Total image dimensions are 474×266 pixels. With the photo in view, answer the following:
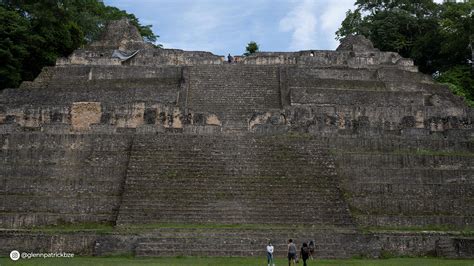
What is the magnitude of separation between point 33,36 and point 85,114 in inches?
483

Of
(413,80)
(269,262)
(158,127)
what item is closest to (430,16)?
(413,80)

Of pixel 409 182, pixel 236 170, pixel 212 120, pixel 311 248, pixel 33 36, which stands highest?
pixel 33 36

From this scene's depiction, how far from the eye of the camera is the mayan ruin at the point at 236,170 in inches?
649

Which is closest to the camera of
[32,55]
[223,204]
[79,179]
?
[223,204]

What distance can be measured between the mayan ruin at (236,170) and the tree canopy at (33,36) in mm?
5129

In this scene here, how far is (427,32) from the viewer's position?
143ft

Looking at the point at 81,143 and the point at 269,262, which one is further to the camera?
the point at 81,143

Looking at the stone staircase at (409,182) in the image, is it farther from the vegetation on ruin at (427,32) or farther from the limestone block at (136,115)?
the vegetation on ruin at (427,32)

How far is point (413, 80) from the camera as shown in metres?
31.1

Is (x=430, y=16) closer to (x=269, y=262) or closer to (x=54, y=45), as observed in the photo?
(x=54, y=45)

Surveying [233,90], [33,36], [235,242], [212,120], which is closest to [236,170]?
[235,242]

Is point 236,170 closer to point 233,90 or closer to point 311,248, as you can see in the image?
point 311,248

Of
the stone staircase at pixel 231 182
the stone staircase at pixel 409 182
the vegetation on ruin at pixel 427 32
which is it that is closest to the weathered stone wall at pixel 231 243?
the stone staircase at pixel 231 182

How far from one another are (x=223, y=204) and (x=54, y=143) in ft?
22.9
